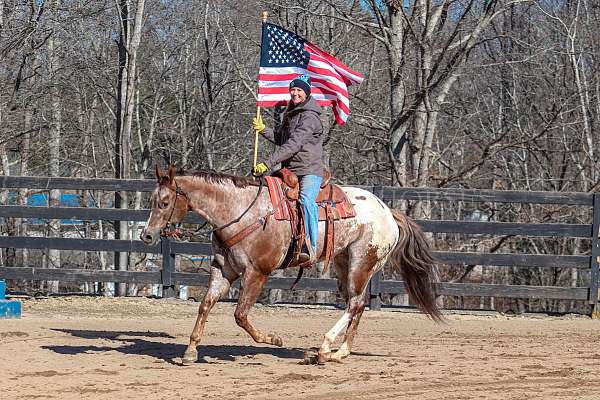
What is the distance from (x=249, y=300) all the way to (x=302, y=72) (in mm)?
3101

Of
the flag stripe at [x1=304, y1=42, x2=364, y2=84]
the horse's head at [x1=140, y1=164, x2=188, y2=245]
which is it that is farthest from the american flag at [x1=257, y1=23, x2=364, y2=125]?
the horse's head at [x1=140, y1=164, x2=188, y2=245]

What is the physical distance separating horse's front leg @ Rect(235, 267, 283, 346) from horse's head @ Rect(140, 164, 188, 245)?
904 mm

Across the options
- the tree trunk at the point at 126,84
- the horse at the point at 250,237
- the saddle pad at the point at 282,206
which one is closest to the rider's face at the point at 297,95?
the saddle pad at the point at 282,206

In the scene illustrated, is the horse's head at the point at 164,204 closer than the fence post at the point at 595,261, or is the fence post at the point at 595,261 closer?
the horse's head at the point at 164,204

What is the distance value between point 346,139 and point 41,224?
7.69m

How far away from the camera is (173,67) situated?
26.6m

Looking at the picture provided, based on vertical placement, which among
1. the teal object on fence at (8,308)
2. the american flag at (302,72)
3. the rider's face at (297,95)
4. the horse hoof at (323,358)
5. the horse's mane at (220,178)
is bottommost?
the horse hoof at (323,358)

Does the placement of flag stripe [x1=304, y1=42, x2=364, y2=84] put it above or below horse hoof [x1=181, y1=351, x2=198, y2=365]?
above

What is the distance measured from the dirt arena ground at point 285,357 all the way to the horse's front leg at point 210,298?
0.15m

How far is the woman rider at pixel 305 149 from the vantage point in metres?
9.00

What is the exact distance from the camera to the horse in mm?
8867

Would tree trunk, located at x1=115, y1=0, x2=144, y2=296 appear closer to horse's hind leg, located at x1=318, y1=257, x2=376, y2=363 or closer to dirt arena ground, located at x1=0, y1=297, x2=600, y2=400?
dirt arena ground, located at x1=0, y1=297, x2=600, y2=400

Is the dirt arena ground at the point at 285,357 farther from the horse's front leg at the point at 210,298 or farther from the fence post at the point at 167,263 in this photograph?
the fence post at the point at 167,263

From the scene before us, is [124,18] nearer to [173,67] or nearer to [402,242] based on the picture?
[173,67]
